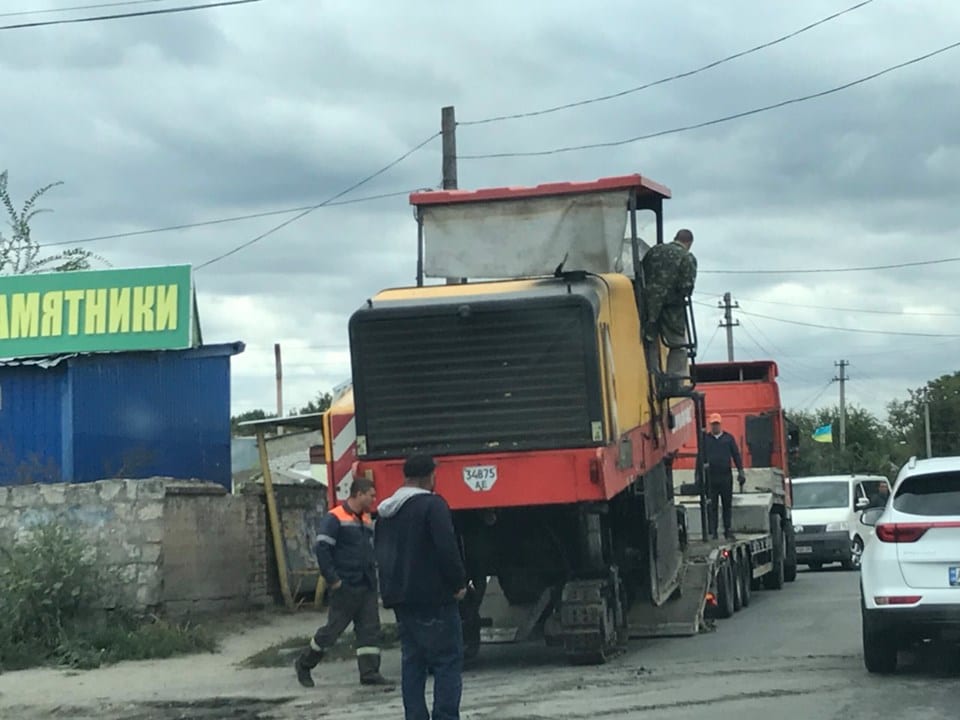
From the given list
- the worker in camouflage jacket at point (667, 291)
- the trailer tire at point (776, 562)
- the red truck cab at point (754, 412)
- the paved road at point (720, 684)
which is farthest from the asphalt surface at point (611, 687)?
the red truck cab at point (754, 412)

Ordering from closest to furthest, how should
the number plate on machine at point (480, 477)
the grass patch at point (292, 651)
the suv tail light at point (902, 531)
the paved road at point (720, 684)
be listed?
the paved road at point (720, 684), the suv tail light at point (902, 531), the number plate on machine at point (480, 477), the grass patch at point (292, 651)

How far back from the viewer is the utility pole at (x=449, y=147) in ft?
75.7

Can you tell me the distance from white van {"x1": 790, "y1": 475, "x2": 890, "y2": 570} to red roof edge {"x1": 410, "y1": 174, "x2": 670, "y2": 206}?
606 inches

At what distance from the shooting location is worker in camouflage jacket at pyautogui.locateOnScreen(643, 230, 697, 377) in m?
13.7

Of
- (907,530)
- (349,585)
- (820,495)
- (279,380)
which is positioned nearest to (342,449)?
(349,585)

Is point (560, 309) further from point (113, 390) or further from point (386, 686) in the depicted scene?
point (113, 390)

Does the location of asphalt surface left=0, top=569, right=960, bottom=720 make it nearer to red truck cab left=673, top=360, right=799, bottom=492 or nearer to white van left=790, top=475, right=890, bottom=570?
red truck cab left=673, top=360, right=799, bottom=492

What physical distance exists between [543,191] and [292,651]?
5201mm

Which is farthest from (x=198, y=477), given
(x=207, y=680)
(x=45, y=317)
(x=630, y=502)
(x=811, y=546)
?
(x=811, y=546)

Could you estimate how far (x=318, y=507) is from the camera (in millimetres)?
20797

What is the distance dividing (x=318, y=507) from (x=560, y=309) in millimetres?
9641

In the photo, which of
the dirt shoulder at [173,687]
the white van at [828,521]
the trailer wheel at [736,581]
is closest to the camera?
the dirt shoulder at [173,687]

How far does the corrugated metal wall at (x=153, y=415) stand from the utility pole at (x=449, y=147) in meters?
5.37

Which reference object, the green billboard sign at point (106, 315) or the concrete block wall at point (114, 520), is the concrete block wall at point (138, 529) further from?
the green billboard sign at point (106, 315)
